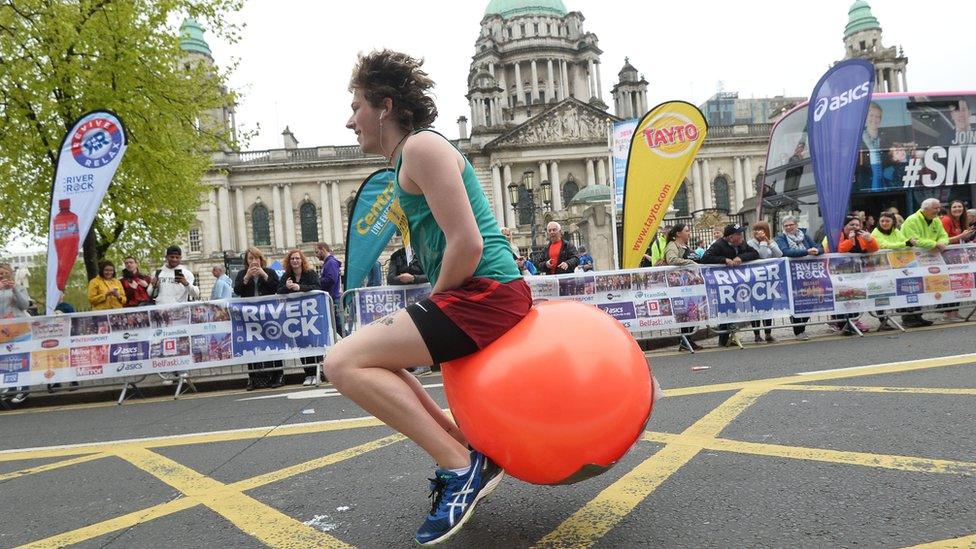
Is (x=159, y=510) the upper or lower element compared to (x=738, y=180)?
lower

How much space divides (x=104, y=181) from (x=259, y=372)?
3.24 m

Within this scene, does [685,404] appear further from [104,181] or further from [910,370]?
[104,181]

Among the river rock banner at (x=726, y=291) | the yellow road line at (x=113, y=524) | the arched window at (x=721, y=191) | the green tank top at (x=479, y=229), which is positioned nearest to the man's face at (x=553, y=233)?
the river rock banner at (x=726, y=291)

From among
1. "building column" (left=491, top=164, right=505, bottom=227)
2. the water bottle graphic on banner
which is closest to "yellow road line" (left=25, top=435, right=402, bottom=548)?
the water bottle graphic on banner

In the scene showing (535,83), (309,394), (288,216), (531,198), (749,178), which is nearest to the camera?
(309,394)

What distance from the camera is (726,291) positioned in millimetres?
8750

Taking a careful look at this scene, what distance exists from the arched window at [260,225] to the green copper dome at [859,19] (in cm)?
5485

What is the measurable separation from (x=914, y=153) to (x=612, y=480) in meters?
13.4

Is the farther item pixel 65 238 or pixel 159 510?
pixel 65 238

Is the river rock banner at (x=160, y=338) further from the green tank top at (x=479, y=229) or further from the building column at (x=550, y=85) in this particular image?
the building column at (x=550, y=85)

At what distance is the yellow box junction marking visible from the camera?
248 centimetres

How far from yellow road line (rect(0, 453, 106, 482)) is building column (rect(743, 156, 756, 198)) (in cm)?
6405

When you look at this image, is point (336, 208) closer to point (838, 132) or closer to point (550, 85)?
point (550, 85)

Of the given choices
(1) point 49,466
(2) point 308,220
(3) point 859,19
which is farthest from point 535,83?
(1) point 49,466
